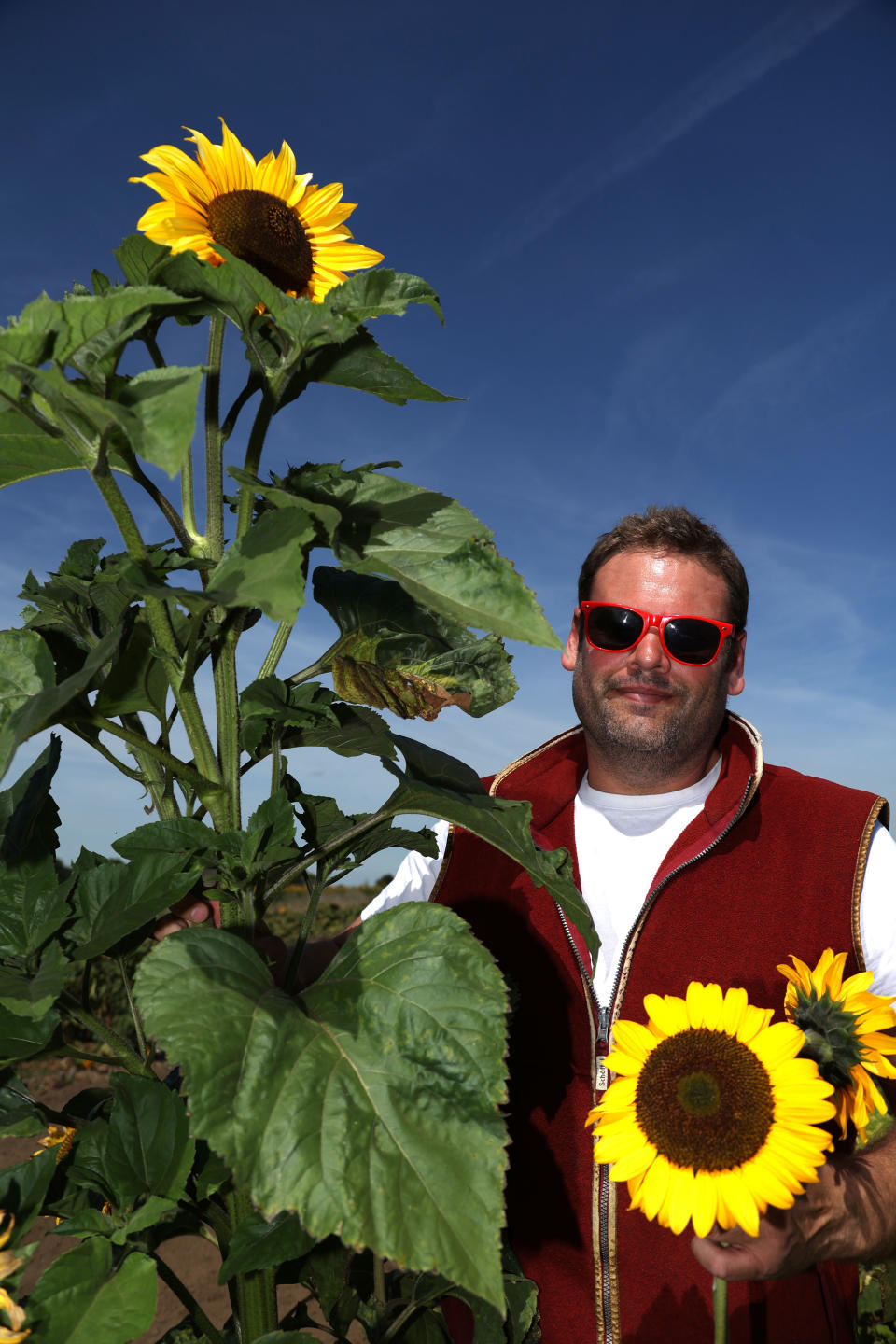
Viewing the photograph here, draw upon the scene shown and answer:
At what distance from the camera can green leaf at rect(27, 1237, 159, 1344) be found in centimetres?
127

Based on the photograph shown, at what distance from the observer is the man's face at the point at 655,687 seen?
11.2 feet

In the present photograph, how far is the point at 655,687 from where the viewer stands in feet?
11.3

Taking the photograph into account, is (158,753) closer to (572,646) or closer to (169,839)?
(169,839)

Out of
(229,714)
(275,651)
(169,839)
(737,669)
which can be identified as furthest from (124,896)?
(737,669)

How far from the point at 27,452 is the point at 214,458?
245mm

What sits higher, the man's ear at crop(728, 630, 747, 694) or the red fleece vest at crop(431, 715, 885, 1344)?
the man's ear at crop(728, 630, 747, 694)

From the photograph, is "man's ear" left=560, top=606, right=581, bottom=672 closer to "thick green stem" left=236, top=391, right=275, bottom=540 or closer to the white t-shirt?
the white t-shirt

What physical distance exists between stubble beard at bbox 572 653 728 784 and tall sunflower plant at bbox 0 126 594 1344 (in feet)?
5.91

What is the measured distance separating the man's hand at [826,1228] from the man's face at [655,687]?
141cm

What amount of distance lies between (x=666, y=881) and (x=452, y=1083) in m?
1.81

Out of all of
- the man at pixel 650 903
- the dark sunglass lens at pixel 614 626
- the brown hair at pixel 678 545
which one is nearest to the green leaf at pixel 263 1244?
the man at pixel 650 903

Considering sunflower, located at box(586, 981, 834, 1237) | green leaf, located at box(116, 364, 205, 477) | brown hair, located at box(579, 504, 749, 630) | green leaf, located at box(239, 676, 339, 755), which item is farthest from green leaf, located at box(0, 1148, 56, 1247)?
brown hair, located at box(579, 504, 749, 630)

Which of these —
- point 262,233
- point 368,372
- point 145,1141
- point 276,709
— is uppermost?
point 262,233

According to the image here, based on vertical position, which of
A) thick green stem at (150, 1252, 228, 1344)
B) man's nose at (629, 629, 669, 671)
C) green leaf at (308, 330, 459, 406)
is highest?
man's nose at (629, 629, 669, 671)
